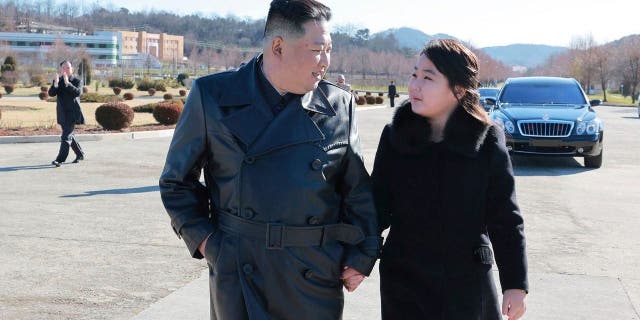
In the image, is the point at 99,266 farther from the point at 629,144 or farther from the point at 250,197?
the point at 629,144

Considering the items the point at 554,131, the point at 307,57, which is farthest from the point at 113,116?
the point at 307,57

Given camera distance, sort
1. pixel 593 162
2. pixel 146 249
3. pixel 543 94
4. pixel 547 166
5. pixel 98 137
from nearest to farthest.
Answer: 1. pixel 146 249
2. pixel 593 162
3. pixel 547 166
4. pixel 543 94
5. pixel 98 137

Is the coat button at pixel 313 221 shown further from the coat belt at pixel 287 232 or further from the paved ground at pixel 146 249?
the paved ground at pixel 146 249

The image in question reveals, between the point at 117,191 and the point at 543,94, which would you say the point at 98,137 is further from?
the point at 543,94

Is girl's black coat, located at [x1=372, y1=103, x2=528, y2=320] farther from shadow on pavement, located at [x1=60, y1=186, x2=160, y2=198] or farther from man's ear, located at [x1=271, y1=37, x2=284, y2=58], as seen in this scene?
shadow on pavement, located at [x1=60, y1=186, x2=160, y2=198]

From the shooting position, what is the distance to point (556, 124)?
12250mm

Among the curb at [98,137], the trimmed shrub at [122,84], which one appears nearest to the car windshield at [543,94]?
the curb at [98,137]

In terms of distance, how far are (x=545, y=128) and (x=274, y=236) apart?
10609mm

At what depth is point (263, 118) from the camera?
2451mm

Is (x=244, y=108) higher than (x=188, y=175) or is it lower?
higher

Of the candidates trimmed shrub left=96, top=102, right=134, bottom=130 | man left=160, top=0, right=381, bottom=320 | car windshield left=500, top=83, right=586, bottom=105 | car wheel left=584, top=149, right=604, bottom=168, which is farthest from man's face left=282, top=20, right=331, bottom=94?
trimmed shrub left=96, top=102, right=134, bottom=130

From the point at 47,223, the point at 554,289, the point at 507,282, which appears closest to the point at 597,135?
the point at 554,289

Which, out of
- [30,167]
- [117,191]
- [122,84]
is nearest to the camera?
[117,191]

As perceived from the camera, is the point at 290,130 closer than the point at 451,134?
Yes
